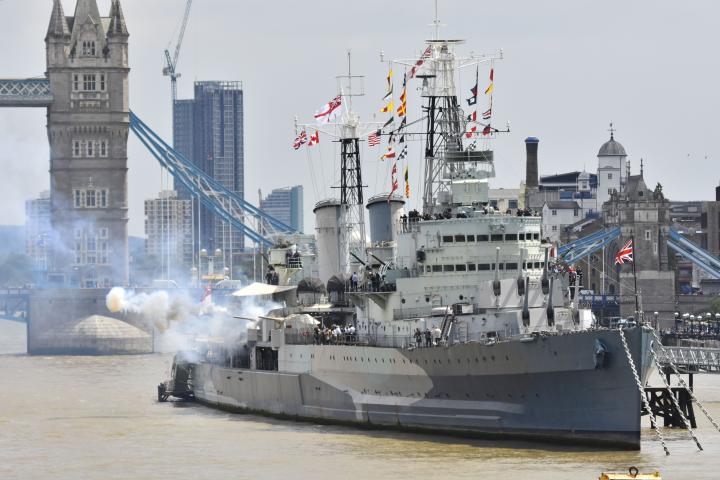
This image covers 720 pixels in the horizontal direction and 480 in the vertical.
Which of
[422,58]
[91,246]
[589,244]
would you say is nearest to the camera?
[422,58]

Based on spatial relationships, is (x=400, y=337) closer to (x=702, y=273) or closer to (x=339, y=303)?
(x=339, y=303)

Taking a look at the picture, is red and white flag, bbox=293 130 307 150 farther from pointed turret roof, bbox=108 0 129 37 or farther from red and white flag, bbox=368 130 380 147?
pointed turret roof, bbox=108 0 129 37

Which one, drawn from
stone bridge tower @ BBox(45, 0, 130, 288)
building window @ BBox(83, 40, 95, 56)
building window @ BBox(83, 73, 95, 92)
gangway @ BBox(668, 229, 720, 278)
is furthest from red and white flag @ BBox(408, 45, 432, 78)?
building window @ BBox(83, 40, 95, 56)

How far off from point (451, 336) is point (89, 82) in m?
100

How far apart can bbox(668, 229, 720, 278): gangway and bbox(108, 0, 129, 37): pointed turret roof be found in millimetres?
47936

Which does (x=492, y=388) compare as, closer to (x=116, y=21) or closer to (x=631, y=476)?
(x=631, y=476)

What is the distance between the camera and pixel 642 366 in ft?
182

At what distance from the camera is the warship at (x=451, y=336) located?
56.2 m

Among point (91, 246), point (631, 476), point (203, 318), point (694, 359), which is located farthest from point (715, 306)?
point (631, 476)

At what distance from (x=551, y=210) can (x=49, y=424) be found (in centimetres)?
10521

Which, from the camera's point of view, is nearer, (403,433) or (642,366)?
(642,366)

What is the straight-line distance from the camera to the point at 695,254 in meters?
154

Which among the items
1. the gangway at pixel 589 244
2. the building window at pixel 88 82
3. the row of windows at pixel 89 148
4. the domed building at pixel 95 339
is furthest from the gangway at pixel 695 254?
the building window at pixel 88 82

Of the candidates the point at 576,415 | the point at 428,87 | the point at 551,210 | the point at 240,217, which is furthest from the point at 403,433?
the point at 240,217
